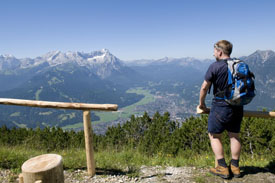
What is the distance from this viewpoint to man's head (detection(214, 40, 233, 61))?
142 inches

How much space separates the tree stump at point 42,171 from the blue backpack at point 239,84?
10.1 ft

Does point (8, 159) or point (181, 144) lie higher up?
point (8, 159)

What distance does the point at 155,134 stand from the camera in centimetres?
2239

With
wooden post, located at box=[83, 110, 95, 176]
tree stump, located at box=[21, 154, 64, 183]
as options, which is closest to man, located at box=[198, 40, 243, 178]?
wooden post, located at box=[83, 110, 95, 176]

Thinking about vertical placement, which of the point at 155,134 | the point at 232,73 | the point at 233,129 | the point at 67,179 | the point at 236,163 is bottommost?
the point at 155,134

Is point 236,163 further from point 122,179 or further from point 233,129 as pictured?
point 122,179

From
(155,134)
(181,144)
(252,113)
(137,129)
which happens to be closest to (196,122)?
(181,144)

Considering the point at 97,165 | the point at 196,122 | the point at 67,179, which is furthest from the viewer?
the point at 196,122

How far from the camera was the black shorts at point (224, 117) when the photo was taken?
366 cm

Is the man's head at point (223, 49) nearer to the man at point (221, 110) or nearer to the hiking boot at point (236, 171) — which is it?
the man at point (221, 110)

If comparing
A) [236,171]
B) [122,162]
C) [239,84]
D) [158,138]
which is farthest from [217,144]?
[158,138]

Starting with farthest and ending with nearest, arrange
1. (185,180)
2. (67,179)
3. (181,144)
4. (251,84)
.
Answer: (181,144)
(67,179)
(185,180)
(251,84)

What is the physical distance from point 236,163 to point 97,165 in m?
3.34

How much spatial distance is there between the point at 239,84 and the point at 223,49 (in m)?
0.74
